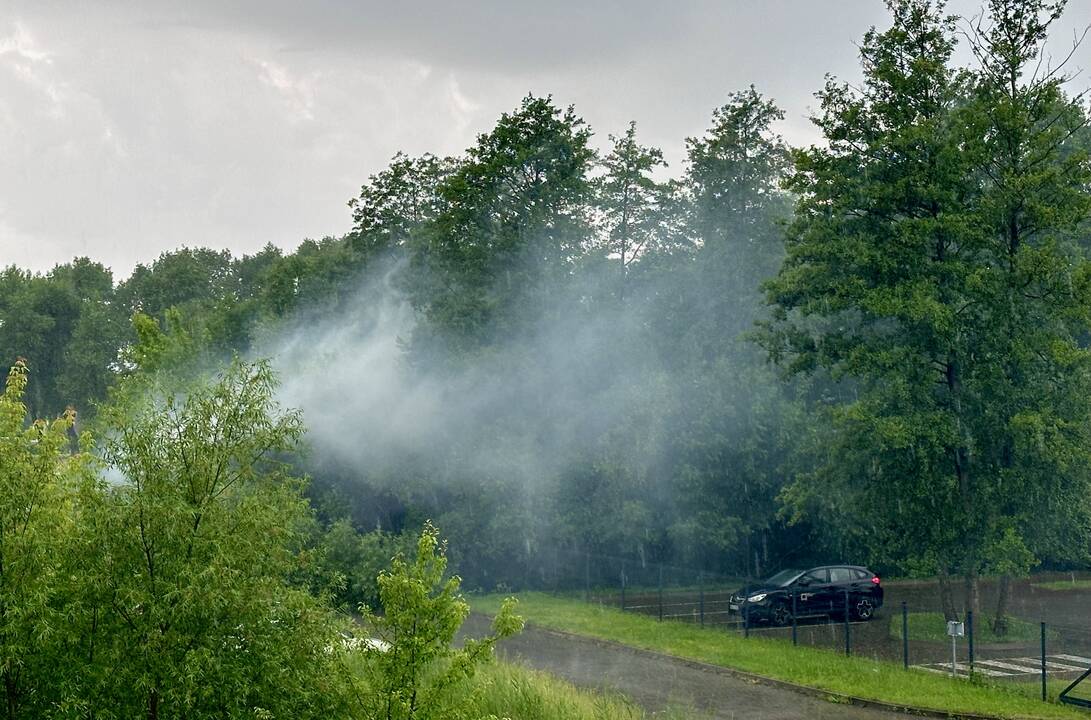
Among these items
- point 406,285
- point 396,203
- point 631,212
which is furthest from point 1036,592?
point 396,203

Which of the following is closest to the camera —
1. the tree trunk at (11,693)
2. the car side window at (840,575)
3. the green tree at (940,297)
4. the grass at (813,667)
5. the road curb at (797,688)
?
the tree trunk at (11,693)

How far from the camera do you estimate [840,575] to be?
31.6 metres

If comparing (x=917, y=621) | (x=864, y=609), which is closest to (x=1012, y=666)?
(x=917, y=621)

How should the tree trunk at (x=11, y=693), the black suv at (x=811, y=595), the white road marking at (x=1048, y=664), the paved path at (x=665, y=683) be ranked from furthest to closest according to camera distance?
the black suv at (x=811, y=595)
the white road marking at (x=1048, y=664)
the paved path at (x=665, y=683)
the tree trunk at (x=11, y=693)

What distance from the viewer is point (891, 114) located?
91.9 ft

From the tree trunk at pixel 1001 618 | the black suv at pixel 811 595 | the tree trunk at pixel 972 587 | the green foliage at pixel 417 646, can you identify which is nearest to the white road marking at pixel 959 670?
the tree trunk at pixel 972 587

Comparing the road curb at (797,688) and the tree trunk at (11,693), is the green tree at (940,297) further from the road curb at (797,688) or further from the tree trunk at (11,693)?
the tree trunk at (11,693)

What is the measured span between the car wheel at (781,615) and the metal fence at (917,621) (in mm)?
160

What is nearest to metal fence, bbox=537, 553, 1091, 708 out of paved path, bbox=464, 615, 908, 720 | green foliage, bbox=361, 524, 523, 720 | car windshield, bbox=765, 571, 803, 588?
car windshield, bbox=765, 571, 803, 588

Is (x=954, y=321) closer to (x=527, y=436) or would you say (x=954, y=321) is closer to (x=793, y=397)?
(x=793, y=397)

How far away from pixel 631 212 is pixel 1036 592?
20974 mm

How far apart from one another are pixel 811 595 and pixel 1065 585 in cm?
1547

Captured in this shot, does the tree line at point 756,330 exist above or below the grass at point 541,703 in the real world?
above

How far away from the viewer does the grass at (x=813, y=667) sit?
19.1 m
